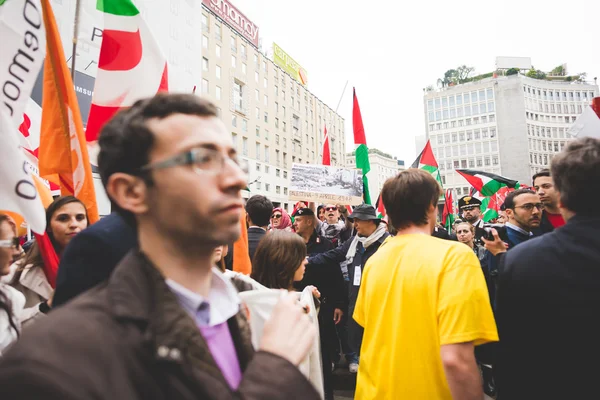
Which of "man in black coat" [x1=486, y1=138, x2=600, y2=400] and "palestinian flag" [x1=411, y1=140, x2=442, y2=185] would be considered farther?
"palestinian flag" [x1=411, y1=140, x2=442, y2=185]

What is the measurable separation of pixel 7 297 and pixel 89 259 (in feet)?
3.20

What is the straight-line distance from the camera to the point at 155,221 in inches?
42.4

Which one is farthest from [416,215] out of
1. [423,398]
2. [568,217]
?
[423,398]

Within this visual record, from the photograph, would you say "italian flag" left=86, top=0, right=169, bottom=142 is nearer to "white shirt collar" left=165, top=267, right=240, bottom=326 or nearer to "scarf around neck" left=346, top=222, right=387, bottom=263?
"white shirt collar" left=165, top=267, right=240, bottom=326

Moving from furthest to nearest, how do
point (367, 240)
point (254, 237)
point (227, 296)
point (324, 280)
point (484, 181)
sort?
point (484, 181) < point (324, 280) < point (367, 240) < point (254, 237) < point (227, 296)

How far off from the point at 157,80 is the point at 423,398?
113 inches

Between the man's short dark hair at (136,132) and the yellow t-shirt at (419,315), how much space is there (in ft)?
4.50

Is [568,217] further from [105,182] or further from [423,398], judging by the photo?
[105,182]

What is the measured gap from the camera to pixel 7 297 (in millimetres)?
2045

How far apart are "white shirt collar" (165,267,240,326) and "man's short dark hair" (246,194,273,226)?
9.96 ft

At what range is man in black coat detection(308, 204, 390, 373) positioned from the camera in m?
4.52

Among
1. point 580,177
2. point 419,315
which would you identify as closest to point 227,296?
point 419,315

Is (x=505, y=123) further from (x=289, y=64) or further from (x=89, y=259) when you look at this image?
(x=89, y=259)

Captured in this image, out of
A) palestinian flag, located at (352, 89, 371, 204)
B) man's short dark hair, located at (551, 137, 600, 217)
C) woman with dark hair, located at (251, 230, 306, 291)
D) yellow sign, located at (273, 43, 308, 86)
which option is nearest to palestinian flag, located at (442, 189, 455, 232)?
palestinian flag, located at (352, 89, 371, 204)
